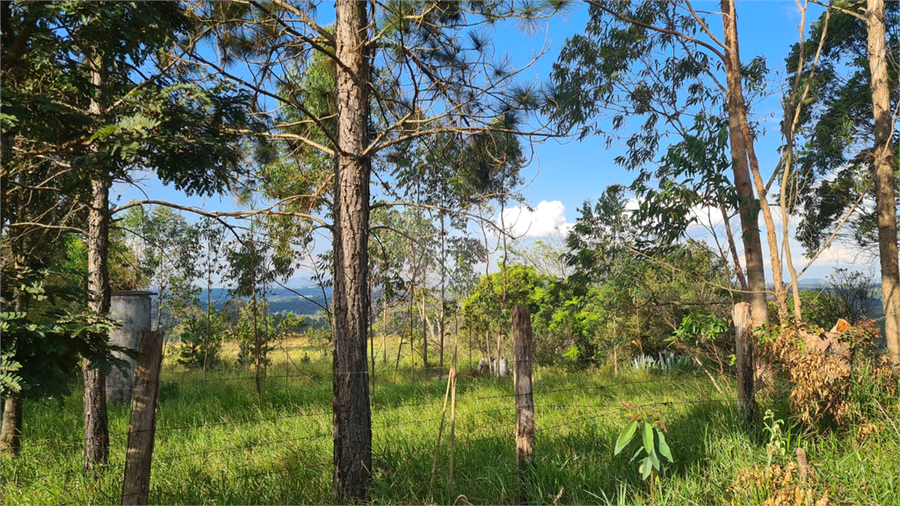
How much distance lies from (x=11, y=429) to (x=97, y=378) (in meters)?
1.64

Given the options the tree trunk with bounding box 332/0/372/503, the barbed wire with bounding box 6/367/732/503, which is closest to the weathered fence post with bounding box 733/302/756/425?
the barbed wire with bounding box 6/367/732/503

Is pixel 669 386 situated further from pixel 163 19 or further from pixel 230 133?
pixel 163 19

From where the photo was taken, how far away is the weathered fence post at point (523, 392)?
A: 12.3ft

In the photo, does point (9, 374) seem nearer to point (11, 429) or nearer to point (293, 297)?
point (11, 429)

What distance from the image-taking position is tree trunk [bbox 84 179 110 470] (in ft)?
15.4

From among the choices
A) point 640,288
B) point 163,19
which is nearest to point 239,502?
point 163,19

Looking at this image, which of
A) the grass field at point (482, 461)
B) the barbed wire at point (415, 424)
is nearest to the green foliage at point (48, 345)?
the barbed wire at point (415, 424)

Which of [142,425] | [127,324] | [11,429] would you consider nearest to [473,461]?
[142,425]

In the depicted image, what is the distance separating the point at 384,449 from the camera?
442 centimetres

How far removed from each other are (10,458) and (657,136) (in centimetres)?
1005

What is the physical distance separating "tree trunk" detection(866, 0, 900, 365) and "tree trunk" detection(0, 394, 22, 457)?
1033 cm

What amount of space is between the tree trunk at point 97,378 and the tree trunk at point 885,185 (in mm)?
9199

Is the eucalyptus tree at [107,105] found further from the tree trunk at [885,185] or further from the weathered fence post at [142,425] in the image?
the tree trunk at [885,185]

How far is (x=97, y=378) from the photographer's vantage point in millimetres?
4742
